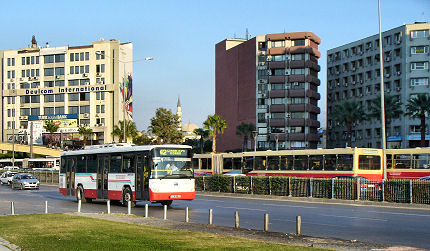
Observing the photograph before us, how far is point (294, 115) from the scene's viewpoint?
104312mm

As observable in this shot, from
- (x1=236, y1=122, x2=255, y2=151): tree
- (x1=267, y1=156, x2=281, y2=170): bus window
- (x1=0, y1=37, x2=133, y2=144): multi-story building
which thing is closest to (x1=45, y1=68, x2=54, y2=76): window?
(x1=0, y1=37, x2=133, y2=144): multi-story building

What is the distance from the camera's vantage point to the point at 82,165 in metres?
29.6

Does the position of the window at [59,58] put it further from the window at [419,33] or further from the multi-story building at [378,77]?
the window at [419,33]

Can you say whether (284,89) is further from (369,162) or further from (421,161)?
(421,161)

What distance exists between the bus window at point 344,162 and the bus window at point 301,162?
292 cm

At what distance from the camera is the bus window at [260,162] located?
44.6 metres

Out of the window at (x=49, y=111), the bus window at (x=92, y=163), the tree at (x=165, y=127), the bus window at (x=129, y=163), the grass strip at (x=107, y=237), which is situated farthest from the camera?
the window at (x=49, y=111)

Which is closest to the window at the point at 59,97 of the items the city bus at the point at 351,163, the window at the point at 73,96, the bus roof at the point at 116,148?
the window at the point at 73,96

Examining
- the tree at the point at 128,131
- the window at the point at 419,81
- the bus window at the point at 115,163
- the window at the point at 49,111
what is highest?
the window at the point at 419,81

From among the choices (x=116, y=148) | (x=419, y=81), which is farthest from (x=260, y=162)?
(x=419, y=81)

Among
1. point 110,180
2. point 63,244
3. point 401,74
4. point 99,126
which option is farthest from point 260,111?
point 63,244

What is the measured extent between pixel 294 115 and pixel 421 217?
84.4 meters

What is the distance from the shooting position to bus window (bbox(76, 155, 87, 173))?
1157 inches

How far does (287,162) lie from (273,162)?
74.6 inches
